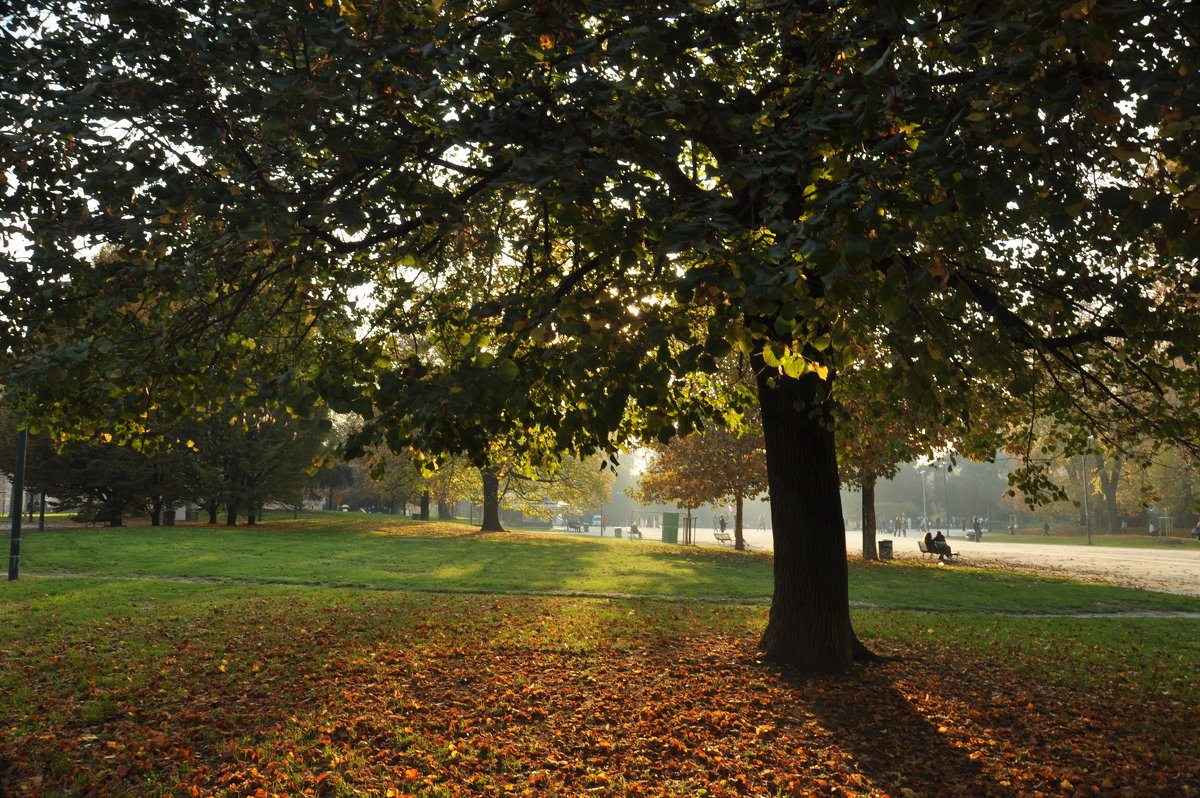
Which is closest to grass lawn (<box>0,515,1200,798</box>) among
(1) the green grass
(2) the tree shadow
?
(2) the tree shadow

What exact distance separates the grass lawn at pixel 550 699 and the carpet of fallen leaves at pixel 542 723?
0.09ft

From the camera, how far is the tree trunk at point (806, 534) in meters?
7.90

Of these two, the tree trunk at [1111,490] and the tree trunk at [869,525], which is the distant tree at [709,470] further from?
the tree trunk at [1111,490]

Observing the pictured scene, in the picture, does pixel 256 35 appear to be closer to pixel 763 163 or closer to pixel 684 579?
pixel 763 163

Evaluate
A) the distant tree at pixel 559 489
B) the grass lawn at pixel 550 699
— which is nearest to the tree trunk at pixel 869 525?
the grass lawn at pixel 550 699

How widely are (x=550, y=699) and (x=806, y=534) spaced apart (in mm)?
3143

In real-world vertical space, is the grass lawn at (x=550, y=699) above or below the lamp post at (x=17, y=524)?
below

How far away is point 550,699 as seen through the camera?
677 centimetres

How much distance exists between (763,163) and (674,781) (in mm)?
4215

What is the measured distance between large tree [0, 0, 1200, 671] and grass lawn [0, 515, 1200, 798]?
1639 mm

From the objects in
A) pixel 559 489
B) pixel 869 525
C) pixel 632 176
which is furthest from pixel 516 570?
pixel 559 489

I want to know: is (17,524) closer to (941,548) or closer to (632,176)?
(632,176)

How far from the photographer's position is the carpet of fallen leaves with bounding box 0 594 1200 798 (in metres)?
5.03

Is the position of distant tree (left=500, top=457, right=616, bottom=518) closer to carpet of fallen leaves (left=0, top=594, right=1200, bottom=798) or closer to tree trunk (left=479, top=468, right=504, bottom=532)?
tree trunk (left=479, top=468, right=504, bottom=532)
